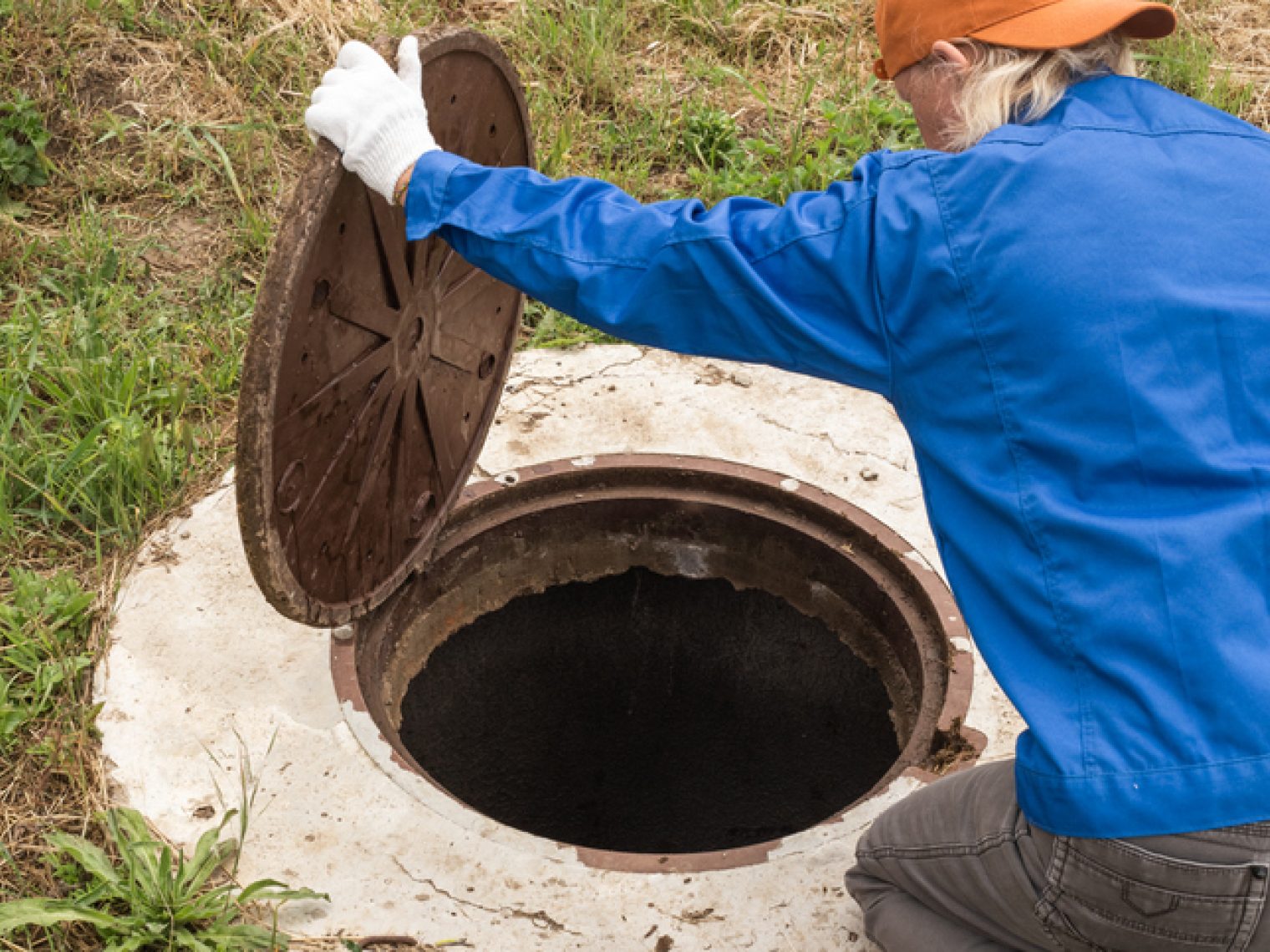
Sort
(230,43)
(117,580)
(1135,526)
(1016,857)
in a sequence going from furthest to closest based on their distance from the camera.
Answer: (230,43)
(117,580)
(1016,857)
(1135,526)

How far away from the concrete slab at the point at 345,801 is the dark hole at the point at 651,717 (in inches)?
19.7

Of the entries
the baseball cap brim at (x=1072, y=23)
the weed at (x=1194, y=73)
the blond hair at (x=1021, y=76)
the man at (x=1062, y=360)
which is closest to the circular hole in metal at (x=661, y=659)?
the man at (x=1062, y=360)

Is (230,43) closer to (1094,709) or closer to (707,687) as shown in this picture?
(707,687)

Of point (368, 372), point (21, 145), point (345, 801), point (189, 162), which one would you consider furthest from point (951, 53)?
point (21, 145)

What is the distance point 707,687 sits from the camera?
13.1 feet

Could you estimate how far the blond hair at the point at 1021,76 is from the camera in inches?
75.4

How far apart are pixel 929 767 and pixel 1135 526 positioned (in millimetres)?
1039

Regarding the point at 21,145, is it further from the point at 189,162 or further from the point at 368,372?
the point at 368,372

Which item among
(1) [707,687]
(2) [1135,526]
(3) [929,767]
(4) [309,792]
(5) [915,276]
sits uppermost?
(5) [915,276]

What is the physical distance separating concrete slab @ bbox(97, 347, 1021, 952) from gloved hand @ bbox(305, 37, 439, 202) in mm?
1058

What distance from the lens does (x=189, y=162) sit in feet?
15.6

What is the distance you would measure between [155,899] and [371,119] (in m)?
1.27

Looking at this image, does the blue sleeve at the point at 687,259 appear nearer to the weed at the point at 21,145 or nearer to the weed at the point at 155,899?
the weed at the point at 155,899

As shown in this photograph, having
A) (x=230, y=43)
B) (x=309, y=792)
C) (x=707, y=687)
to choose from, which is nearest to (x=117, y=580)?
(x=309, y=792)
